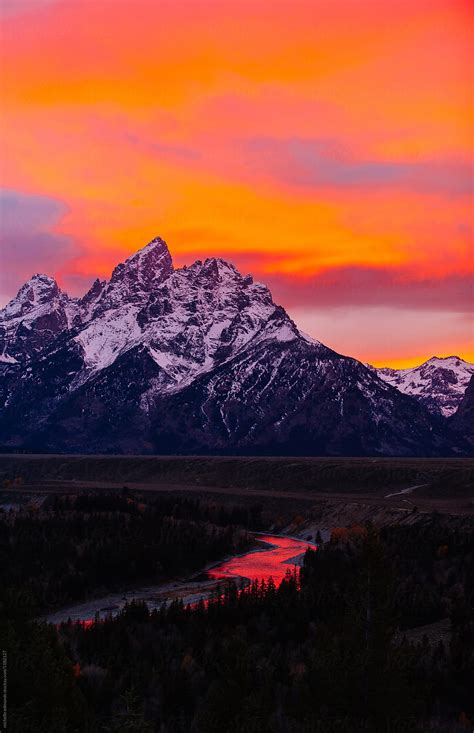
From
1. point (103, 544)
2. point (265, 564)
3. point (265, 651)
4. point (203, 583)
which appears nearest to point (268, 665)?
point (265, 651)

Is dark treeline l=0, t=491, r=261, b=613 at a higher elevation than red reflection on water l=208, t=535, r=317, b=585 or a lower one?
higher

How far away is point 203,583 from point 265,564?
38.2ft

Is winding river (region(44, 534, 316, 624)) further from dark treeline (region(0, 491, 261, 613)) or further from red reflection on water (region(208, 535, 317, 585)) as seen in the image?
dark treeline (region(0, 491, 261, 613))

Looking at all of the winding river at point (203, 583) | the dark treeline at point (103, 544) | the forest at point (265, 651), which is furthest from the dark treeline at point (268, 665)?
the dark treeline at point (103, 544)

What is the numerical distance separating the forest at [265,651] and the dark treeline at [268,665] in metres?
0.08

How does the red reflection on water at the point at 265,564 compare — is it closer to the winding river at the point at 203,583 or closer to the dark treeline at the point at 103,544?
the winding river at the point at 203,583

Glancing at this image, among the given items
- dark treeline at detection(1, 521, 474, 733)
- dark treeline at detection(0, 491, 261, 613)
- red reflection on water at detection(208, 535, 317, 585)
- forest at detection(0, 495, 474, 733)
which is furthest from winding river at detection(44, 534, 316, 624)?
dark treeline at detection(1, 521, 474, 733)

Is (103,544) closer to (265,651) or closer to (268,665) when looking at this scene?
(265,651)

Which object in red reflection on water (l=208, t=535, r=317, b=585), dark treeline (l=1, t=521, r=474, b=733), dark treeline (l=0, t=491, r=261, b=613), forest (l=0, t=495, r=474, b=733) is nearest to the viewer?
dark treeline (l=1, t=521, r=474, b=733)

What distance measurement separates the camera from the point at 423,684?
43.7m

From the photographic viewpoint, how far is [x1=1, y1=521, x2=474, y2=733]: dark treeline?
35719mm

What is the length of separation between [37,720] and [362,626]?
1239 cm

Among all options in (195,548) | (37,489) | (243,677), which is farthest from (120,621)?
(37,489)

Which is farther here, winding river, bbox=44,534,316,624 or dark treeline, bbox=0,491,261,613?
dark treeline, bbox=0,491,261,613
